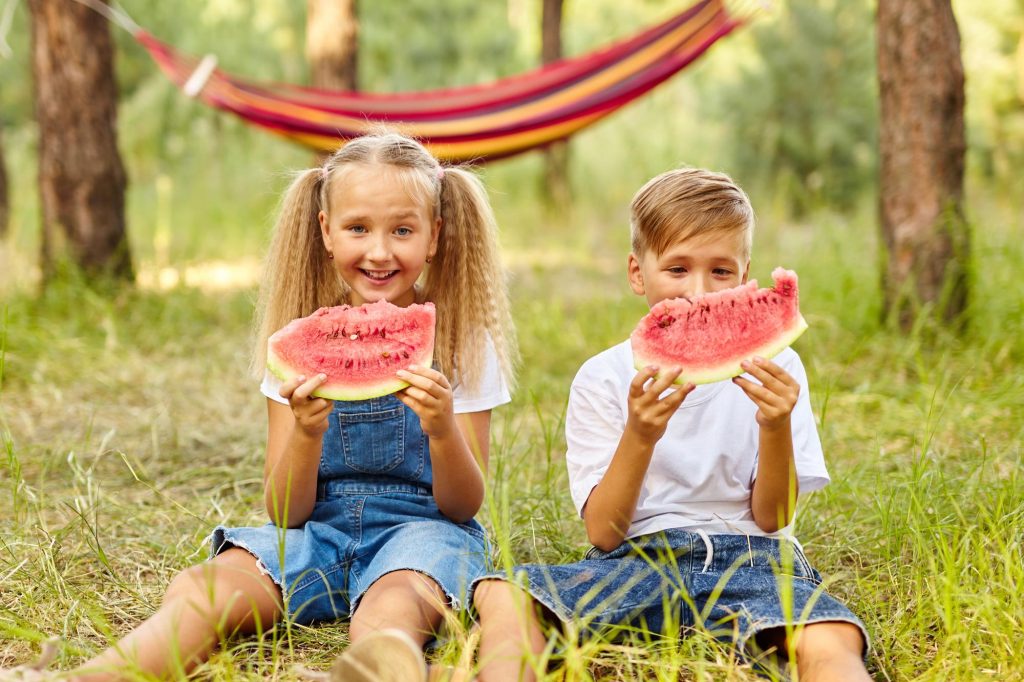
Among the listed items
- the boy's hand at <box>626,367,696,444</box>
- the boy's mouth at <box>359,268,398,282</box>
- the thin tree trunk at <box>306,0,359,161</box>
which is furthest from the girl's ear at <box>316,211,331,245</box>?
the thin tree trunk at <box>306,0,359,161</box>

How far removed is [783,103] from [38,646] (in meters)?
10.8

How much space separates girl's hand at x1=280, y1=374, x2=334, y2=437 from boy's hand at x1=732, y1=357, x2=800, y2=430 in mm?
836

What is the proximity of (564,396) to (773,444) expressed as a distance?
2.18 m

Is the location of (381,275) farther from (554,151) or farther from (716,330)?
(554,151)

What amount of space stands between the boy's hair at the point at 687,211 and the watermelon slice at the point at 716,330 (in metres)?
0.14

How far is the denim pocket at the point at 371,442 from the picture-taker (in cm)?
237

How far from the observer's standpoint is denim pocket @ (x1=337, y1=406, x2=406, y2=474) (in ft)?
7.76

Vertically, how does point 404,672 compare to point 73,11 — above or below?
below

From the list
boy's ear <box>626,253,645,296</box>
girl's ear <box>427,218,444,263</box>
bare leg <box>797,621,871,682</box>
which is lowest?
bare leg <box>797,621,871,682</box>

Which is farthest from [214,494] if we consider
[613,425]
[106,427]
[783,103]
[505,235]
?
[783,103]

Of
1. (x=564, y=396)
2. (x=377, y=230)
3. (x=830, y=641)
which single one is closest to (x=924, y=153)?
(x=564, y=396)

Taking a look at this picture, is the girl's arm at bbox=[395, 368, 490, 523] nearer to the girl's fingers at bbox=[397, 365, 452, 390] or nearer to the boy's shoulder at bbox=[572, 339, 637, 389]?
the girl's fingers at bbox=[397, 365, 452, 390]

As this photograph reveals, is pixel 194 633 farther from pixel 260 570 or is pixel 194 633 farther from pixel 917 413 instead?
pixel 917 413

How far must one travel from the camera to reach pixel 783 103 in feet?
37.7
